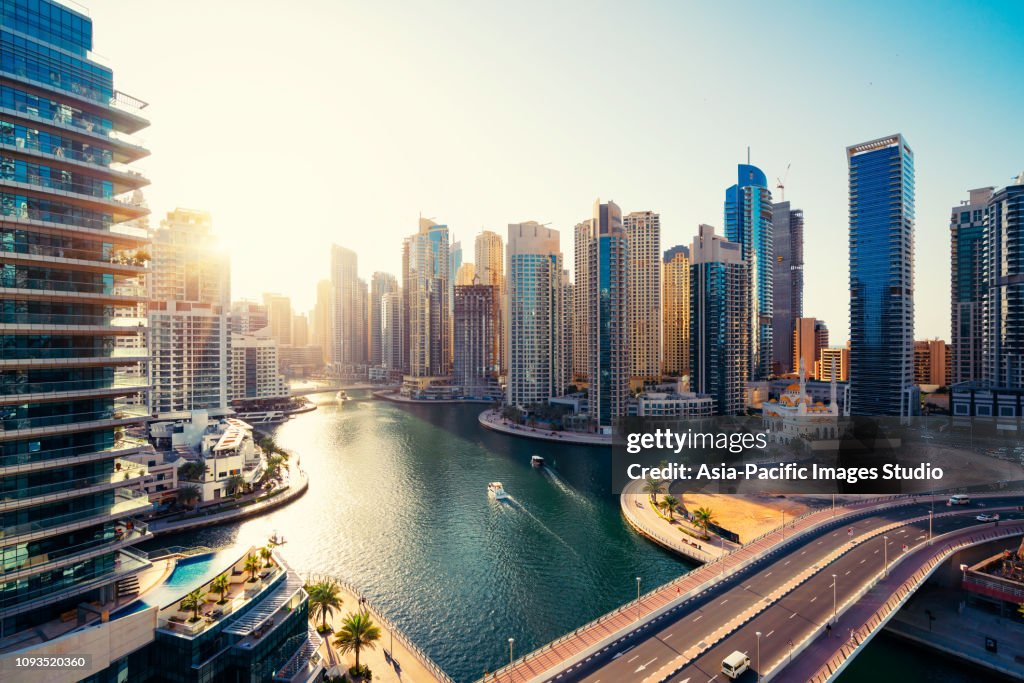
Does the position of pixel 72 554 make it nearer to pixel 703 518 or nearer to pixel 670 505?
pixel 703 518

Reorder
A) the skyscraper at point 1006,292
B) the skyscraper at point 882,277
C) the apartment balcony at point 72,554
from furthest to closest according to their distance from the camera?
the skyscraper at point 882,277, the skyscraper at point 1006,292, the apartment balcony at point 72,554

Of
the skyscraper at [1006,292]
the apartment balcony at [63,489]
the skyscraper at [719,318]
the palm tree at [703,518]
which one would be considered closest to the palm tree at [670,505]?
the palm tree at [703,518]

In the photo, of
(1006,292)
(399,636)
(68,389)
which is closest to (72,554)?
(68,389)

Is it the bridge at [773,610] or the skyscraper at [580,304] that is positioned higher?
the skyscraper at [580,304]

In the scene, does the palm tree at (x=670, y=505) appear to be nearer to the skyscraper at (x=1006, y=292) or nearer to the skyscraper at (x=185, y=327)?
the skyscraper at (x=1006, y=292)

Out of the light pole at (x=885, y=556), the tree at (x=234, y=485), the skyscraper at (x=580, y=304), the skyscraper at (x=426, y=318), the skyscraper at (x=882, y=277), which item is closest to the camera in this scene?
the light pole at (x=885, y=556)

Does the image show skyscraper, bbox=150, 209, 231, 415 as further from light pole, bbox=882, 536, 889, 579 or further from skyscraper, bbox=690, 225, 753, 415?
skyscraper, bbox=690, 225, 753, 415
